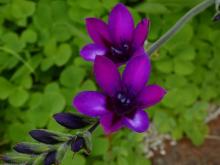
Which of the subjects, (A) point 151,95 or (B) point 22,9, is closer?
(A) point 151,95

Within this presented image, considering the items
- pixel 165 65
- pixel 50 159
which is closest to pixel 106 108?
pixel 50 159

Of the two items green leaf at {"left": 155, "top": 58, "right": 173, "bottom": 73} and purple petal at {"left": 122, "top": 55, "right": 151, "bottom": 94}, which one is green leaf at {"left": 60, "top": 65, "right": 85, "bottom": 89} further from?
purple petal at {"left": 122, "top": 55, "right": 151, "bottom": 94}

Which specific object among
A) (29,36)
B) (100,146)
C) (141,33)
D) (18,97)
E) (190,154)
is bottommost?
(190,154)

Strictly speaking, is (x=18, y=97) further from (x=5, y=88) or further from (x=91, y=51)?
(x=91, y=51)

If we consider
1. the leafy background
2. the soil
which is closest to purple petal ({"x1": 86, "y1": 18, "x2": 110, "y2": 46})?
the leafy background

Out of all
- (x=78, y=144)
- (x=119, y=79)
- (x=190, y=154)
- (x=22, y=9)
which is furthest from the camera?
(x=190, y=154)

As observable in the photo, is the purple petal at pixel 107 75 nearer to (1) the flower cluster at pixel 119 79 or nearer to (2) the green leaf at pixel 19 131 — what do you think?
(1) the flower cluster at pixel 119 79

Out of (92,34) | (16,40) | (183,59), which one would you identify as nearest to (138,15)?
Answer: (183,59)
